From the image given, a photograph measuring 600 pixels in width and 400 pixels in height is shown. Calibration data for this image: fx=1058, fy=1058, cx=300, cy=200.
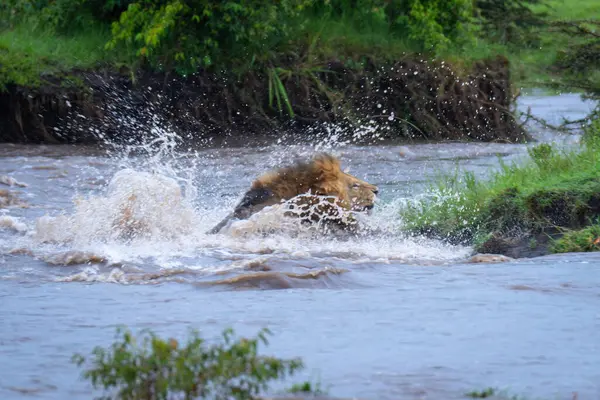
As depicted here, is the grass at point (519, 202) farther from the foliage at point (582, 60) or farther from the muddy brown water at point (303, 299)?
the foliage at point (582, 60)

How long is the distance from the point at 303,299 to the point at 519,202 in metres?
3.21

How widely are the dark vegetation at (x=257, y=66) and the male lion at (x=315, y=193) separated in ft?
27.3

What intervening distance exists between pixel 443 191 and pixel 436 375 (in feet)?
18.7

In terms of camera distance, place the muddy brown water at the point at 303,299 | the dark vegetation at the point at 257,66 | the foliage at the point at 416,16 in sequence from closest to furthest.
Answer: the muddy brown water at the point at 303,299 < the dark vegetation at the point at 257,66 < the foliage at the point at 416,16

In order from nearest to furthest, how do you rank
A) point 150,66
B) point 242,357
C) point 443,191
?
point 242,357 < point 443,191 < point 150,66

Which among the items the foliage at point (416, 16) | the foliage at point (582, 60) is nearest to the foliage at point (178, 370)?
the foliage at point (582, 60)

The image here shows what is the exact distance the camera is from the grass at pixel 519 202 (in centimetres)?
875

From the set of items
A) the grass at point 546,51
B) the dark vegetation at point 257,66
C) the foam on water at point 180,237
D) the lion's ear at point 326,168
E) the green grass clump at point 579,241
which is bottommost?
the grass at point 546,51

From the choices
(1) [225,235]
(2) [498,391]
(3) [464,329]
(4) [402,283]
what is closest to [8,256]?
(1) [225,235]

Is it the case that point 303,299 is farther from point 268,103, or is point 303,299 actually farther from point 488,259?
point 268,103

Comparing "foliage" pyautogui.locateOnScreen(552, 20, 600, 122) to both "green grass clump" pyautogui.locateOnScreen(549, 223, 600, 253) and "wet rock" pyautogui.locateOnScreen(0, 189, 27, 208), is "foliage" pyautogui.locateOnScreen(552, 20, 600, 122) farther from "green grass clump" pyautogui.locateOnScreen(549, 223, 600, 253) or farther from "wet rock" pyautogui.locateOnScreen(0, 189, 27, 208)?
"wet rock" pyautogui.locateOnScreen(0, 189, 27, 208)

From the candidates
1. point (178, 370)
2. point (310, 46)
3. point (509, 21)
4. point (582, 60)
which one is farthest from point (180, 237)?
point (509, 21)

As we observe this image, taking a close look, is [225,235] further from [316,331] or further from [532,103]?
[532,103]

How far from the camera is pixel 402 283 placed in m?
6.91
